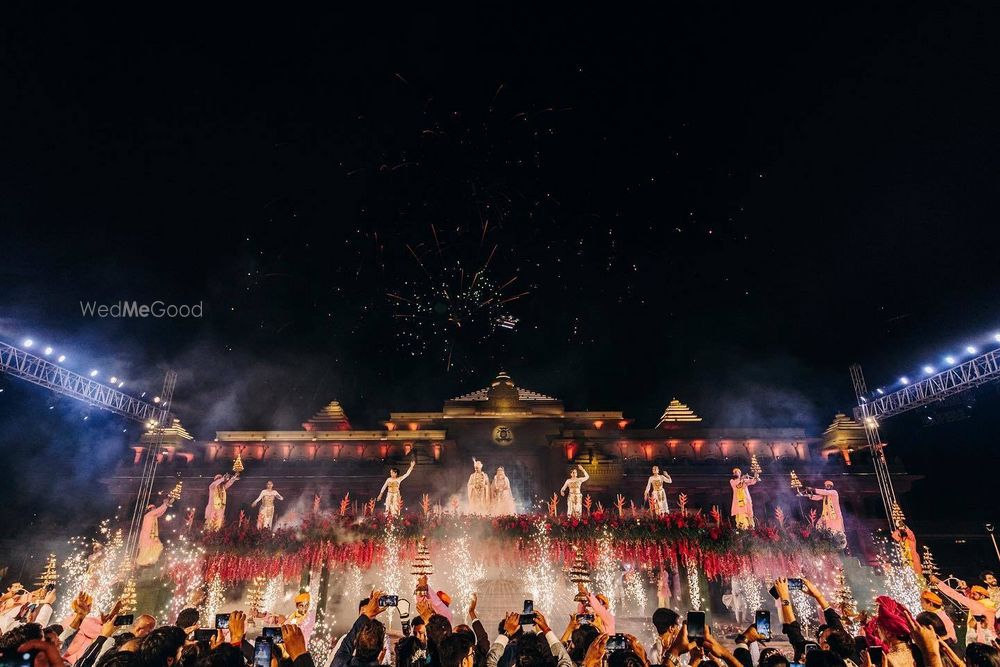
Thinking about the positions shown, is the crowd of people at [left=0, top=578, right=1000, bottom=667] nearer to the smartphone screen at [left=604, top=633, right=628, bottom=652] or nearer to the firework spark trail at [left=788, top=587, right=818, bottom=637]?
the smartphone screen at [left=604, top=633, right=628, bottom=652]

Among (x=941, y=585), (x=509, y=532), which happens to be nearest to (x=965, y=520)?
(x=941, y=585)

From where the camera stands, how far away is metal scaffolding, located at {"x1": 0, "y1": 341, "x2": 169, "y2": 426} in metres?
18.3

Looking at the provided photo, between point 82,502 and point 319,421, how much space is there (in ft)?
46.4

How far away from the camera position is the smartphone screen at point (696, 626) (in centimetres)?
530

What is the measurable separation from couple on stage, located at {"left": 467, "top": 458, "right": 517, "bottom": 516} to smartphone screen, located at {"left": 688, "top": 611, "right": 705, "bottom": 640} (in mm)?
16039

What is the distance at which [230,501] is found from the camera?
2962 cm

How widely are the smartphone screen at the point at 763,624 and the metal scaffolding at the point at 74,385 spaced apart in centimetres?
2405

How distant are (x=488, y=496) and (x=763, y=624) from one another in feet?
54.0

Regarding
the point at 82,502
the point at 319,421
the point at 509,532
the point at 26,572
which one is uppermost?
the point at 319,421

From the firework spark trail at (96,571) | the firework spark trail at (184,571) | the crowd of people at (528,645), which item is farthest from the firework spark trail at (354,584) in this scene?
the crowd of people at (528,645)

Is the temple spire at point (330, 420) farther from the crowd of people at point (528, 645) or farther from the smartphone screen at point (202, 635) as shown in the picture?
the smartphone screen at point (202, 635)

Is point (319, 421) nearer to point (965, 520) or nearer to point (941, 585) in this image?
point (941, 585)

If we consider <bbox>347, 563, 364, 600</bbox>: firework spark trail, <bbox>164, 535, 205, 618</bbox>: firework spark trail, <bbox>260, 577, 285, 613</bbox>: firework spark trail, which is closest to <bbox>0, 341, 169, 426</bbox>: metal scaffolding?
<bbox>164, 535, 205, 618</bbox>: firework spark trail

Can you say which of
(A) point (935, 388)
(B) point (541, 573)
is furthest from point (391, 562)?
(A) point (935, 388)
